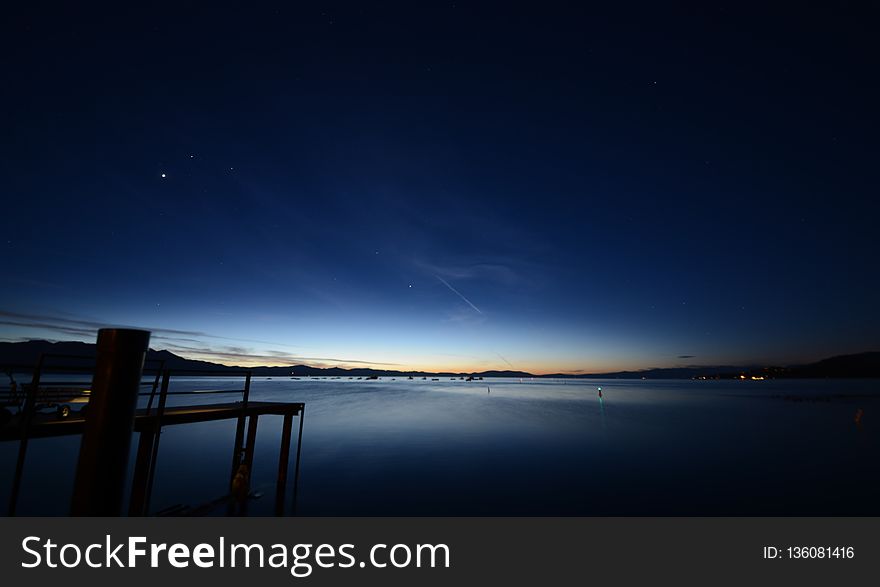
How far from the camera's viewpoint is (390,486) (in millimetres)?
22266

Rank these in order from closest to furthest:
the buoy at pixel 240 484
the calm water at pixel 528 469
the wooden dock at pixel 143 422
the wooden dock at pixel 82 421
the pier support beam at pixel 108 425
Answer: the pier support beam at pixel 108 425 → the wooden dock at pixel 143 422 → the wooden dock at pixel 82 421 → the buoy at pixel 240 484 → the calm water at pixel 528 469

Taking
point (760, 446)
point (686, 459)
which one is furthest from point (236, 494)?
point (760, 446)

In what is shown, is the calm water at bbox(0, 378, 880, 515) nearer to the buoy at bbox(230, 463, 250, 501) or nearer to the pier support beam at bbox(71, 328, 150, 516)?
the buoy at bbox(230, 463, 250, 501)

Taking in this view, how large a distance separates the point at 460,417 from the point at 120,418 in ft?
173

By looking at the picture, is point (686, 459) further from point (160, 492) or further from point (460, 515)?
point (160, 492)

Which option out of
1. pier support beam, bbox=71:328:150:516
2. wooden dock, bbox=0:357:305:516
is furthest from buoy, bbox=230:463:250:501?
pier support beam, bbox=71:328:150:516

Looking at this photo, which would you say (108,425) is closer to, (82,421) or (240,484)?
(82,421)

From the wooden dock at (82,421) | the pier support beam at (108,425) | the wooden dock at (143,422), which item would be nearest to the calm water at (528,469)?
the wooden dock at (143,422)

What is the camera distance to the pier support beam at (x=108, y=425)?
195 inches

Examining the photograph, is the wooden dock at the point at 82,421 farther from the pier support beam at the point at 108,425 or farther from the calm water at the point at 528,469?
the calm water at the point at 528,469

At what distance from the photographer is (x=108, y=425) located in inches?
197

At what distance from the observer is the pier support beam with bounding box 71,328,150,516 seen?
195 inches

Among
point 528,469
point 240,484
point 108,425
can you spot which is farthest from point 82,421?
point 528,469

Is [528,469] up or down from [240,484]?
down
